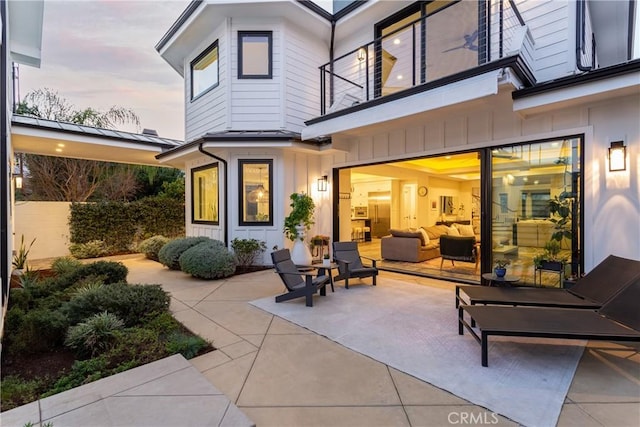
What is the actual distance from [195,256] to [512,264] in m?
6.59

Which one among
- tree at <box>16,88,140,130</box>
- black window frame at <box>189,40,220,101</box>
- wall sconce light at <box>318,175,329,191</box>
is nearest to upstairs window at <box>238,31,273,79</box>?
black window frame at <box>189,40,220,101</box>

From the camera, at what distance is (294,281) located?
17.5 feet

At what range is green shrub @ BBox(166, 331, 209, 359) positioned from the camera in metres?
3.30

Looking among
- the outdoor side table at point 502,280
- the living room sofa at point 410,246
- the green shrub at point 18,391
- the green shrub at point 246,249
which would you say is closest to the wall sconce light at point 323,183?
the green shrub at point 246,249

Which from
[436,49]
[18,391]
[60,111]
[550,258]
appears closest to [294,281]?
[18,391]

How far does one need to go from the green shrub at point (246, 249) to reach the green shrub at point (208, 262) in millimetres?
691

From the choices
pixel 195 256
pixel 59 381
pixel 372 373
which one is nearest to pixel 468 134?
pixel 372 373

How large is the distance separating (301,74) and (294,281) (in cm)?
647

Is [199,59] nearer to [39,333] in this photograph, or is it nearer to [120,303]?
[120,303]

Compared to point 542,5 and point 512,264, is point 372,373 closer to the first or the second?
point 512,264

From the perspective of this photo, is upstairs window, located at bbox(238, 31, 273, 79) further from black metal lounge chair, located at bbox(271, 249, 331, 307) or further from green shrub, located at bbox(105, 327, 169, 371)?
green shrub, located at bbox(105, 327, 169, 371)

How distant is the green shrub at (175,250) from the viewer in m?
7.93

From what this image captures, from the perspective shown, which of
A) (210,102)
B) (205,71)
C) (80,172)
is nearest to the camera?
(210,102)

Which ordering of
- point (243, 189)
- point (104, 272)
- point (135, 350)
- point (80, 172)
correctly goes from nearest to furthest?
point (135, 350), point (104, 272), point (243, 189), point (80, 172)
